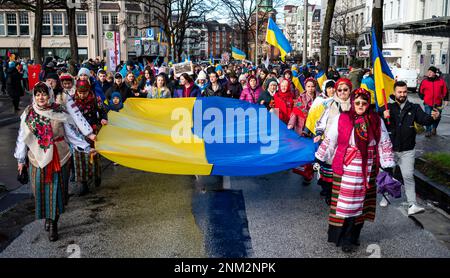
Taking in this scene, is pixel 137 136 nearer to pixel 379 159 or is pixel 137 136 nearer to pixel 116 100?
pixel 116 100

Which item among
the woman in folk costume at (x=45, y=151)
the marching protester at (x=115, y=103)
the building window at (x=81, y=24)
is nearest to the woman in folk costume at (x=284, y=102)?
the marching protester at (x=115, y=103)

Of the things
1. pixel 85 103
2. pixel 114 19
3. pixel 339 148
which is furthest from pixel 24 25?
pixel 339 148

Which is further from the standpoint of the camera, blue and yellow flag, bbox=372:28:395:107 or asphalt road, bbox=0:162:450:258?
blue and yellow flag, bbox=372:28:395:107

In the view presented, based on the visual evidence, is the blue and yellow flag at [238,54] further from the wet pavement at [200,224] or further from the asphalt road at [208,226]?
the asphalt road at [208,226]

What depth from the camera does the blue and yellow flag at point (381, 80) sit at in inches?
269

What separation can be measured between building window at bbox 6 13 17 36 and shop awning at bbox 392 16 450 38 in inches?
2013

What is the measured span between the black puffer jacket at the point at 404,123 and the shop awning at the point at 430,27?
19.2 meters

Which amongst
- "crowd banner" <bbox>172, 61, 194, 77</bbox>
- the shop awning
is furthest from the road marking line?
the shop awning

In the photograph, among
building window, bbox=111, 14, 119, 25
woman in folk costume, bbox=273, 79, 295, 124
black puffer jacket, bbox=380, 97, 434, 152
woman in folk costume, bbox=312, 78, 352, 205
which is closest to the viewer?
woman in folk costume, bbox=312, 78, 352, 205

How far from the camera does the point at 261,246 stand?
537cm

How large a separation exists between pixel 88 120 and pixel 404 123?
182 inches

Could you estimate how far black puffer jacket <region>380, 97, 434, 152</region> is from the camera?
664 cm

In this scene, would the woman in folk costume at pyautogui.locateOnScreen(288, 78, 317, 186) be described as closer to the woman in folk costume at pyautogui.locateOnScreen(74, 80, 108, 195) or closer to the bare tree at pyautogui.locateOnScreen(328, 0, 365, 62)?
the woman in folk costume at pyautogui.locateOnScreen(74, 80, 108, 195)

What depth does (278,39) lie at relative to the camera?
15914 millimetres
